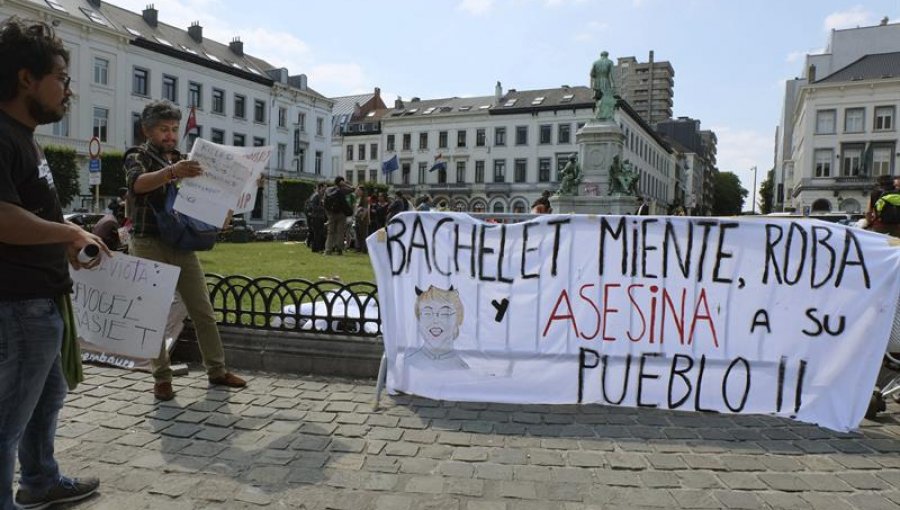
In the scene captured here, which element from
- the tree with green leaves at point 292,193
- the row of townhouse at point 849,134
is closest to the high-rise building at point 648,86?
the row of townhouse at point 849,134

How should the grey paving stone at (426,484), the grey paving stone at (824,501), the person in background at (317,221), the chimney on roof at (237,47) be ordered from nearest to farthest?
the grey paving stone at (824,501) < the grey paving stone at (426,484) < the person in background at (317,221) < the chimney on roof at (237,47)

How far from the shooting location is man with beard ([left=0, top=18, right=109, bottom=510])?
253 centimetres

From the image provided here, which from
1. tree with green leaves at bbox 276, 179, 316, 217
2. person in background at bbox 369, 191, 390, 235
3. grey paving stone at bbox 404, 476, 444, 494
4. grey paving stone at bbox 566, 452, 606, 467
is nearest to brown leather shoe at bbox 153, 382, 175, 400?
grey paving stone at bbox 404, 476, 444, 494

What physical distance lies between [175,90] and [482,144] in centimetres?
3368

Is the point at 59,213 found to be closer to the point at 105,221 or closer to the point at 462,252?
the point at 462,252

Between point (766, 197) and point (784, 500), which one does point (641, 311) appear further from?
point (766, 197)

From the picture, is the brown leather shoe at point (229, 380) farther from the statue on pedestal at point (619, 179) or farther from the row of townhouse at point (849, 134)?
the row of townhouse at point (849, 134)

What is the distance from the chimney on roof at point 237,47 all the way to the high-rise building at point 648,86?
117363 mm

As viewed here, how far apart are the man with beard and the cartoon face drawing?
8.07 feet

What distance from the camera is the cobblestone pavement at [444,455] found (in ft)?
10.7

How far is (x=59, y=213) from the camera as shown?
2863mm

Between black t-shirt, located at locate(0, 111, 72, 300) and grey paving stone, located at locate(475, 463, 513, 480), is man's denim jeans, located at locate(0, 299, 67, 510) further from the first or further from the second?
grey paving stone, located at locate(475, 463, 513, 480)

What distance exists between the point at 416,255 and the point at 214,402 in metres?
1.84

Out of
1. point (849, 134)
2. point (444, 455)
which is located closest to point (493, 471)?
point (444, 455)
